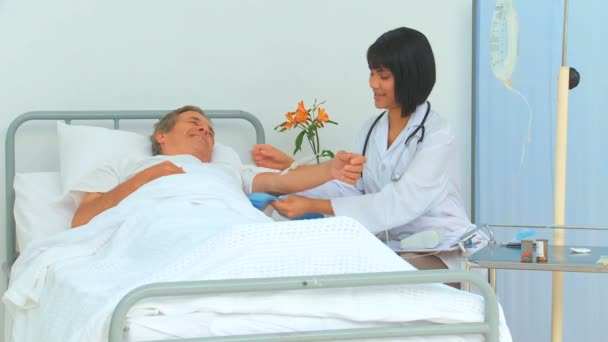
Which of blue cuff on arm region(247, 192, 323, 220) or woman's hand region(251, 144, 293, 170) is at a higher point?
woman's hand region(251, 144, 293, 170)

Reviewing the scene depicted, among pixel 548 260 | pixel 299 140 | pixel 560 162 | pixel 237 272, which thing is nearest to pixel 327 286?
pixel 237 272

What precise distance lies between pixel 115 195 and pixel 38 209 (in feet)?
1.30

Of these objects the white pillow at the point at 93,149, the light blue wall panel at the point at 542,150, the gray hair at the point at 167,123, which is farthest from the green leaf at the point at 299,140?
the light blue wall panel at the point at 542,150

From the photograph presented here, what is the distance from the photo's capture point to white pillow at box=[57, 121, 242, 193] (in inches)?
124

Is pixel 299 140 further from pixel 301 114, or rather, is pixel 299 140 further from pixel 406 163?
pixel 406 163

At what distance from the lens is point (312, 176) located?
3.04 meters

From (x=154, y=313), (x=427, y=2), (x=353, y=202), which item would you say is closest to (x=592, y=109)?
(x=353, y=202)

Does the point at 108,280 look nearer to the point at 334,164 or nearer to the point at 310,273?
the point at 310,273

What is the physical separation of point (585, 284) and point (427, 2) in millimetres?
A: 1284

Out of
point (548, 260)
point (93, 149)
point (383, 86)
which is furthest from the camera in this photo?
point (93, 149)

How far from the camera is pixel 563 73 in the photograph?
8.16ft

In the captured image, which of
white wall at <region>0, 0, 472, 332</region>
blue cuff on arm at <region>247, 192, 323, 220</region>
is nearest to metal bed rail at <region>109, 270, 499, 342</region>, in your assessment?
blue cuff on arm at <region>247, 192, 323, 220</region>

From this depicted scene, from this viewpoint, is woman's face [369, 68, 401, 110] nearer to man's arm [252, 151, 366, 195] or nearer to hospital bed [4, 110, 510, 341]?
man's arm [252, 151, 366, 195]

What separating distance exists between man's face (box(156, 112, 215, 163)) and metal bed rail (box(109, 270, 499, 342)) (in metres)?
1.46
